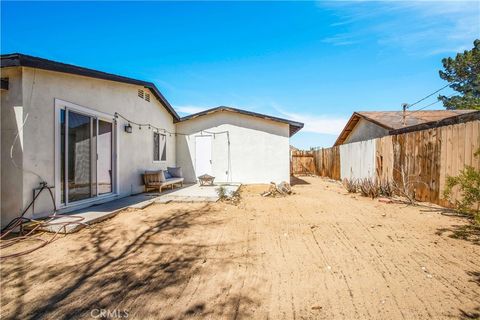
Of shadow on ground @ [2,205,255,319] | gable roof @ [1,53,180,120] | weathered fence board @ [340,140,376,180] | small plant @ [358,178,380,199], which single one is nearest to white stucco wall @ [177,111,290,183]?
weathered fence board @ [340,140,376,180]

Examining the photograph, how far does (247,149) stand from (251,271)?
951 cm

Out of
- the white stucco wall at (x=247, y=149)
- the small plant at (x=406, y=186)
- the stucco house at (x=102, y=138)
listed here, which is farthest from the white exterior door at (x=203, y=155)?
the small plant at (x=406, y=186)

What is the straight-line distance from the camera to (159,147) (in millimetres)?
10773

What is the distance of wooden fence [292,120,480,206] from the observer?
539cm

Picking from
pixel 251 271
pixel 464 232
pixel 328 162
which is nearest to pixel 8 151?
pixel 251 271

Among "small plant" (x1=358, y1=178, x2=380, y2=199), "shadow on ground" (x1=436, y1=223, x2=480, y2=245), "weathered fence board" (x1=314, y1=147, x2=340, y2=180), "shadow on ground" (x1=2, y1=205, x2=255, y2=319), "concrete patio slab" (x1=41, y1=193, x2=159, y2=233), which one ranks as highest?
"weathered fence board" (x1=314, y1=147, x2=340, y2=180)

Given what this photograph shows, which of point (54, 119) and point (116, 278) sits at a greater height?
point (54, 119)

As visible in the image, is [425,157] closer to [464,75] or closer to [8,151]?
[8,151]

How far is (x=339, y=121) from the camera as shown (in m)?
27.9

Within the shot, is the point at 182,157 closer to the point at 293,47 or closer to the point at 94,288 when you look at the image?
the point at 293,47

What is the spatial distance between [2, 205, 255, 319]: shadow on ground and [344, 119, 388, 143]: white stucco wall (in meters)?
13.8

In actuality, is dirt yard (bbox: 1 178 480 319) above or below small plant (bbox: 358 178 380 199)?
below

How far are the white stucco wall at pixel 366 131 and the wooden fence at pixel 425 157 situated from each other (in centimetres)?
434

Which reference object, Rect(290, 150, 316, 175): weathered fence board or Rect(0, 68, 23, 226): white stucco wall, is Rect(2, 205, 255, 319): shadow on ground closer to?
Rect(0, 68, 23, 226): white stucco wall
